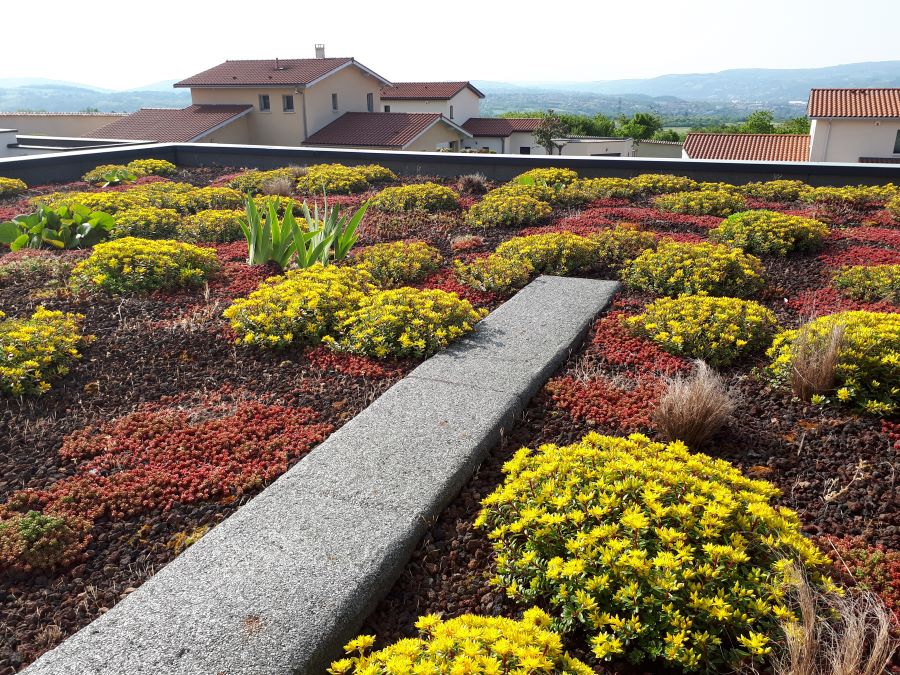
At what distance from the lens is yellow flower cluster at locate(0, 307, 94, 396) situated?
14.3ft

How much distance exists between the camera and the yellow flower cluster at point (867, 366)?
3.92 meters

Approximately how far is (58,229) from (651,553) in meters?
8.11

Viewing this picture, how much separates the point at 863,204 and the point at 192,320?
9.06 m

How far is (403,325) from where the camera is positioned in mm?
5027

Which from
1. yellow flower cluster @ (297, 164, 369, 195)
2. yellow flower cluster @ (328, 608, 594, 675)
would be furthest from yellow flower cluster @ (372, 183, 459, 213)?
yellow flower cluster @ (328, 608, 594, 675)

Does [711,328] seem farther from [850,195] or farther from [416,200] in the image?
[850,195]

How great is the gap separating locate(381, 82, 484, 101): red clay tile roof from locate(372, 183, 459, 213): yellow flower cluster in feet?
119

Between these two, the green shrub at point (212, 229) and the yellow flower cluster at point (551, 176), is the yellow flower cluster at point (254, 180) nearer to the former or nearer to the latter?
the green shrub at point (212, 229)

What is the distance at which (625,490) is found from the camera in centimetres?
273

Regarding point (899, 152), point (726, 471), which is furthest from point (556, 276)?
point (899, 152)

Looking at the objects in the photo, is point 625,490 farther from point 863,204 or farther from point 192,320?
point 863,204

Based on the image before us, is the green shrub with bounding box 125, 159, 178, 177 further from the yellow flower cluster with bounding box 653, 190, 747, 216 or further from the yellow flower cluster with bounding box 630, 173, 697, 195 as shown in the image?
the yellow flower cluster with bounding box 653, 190, 747, 216

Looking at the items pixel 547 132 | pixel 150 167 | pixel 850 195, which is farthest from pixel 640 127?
pixel 850 195

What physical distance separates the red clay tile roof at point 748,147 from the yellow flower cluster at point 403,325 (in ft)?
114
